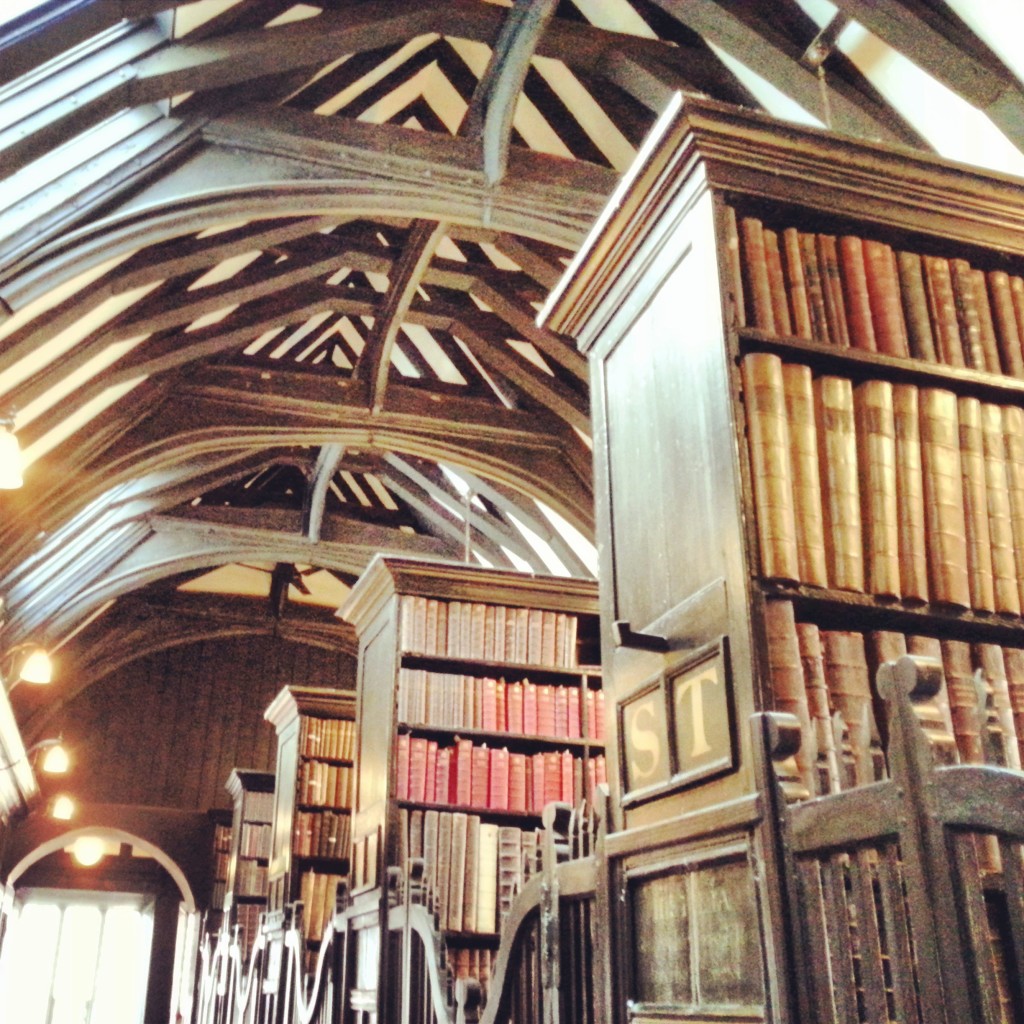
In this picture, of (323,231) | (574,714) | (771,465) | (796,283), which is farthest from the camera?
(323,231)

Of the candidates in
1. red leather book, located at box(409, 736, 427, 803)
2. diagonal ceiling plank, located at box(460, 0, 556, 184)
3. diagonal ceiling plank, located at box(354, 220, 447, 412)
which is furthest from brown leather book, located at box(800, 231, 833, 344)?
diagonal ceiling plank, located at box(354, 220, 447, 412)

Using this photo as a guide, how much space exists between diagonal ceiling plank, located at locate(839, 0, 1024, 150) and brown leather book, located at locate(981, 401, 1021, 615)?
1494 mm

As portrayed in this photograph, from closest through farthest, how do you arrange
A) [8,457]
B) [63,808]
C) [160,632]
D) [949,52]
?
[949,52]
[8,457]
[63,808]
[160,632]

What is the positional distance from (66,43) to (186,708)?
9.83 metres

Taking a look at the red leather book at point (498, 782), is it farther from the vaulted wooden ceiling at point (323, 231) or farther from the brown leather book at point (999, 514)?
the brown leather book at point (999, 514)

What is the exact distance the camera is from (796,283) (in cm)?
219

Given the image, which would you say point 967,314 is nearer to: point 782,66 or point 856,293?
point 856,293

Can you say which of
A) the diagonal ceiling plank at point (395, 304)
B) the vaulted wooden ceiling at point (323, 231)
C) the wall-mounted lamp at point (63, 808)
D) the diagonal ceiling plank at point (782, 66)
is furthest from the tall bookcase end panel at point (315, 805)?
the diagonal ceiling plank at point (782, 66)

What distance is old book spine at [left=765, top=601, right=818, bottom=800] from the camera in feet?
5.76

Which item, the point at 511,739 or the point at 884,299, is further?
the point at 511,739

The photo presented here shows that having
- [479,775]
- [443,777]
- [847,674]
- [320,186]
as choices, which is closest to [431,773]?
[443,777]

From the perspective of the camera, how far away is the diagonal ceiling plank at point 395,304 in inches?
249

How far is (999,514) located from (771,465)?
0.49 meters

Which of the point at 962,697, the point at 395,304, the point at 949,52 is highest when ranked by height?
the point at 395,304
